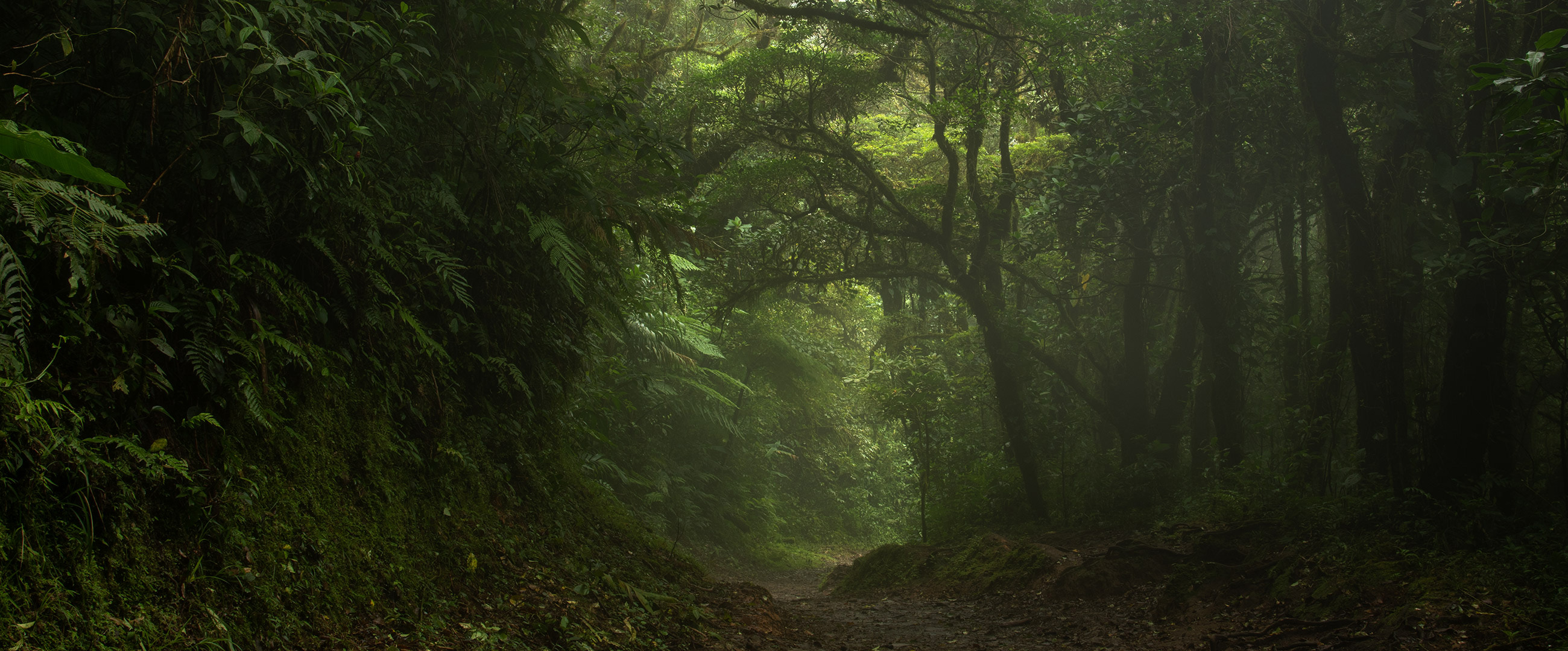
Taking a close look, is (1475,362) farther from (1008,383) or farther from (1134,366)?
(1008,383)

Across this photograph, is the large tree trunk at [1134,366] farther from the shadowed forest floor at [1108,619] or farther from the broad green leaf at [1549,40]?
the broad green leaf at [1549,40]

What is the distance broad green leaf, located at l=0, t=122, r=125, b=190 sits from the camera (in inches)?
81.3

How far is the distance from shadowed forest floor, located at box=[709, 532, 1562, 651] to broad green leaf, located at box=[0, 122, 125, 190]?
4029 mm

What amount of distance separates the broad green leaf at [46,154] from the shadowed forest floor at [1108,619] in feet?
13.2

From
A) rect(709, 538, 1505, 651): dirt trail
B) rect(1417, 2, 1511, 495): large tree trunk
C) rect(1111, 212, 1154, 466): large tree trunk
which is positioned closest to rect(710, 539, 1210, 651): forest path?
rect(709, 538, 1505, 651): dirt trail

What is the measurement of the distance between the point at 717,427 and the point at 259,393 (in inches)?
651

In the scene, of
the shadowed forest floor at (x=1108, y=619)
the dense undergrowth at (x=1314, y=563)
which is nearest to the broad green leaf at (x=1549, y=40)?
the dense undergrowth at (x=1314, y=563)

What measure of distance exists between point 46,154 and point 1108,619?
7.88m

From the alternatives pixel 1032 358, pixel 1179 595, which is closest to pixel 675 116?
pixel 1032 358

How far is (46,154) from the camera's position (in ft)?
6.83

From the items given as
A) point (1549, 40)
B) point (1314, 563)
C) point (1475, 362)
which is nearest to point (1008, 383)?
point (1314, 563)

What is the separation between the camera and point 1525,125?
535 cm

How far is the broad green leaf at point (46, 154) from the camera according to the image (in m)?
2.06

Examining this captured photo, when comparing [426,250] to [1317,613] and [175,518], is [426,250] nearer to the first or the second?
[175,518]
